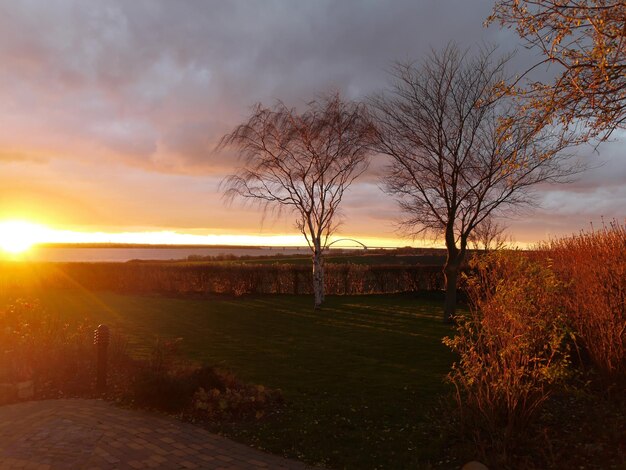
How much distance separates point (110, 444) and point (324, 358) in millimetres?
5756

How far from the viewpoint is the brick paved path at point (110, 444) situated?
16.3ft

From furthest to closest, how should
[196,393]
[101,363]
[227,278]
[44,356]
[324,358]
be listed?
1. [227,278]
2. [324,358]
3. [44,356]
4. [101,363]
5. [196,393]

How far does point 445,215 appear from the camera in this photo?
1689 centimetres

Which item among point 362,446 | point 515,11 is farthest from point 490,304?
point 515,11

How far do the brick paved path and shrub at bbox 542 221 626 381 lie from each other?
4.87m

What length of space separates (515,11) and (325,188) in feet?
47.6

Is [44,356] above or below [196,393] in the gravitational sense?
above

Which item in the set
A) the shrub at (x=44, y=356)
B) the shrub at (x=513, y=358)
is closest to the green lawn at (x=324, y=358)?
the shrub at (x=513, y=358)

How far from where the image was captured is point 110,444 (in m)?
5.41

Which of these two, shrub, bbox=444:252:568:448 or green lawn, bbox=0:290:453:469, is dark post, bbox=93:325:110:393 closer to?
green lawn, bbox=0:290:453:469

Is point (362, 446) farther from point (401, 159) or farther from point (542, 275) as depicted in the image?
point (401, 159)

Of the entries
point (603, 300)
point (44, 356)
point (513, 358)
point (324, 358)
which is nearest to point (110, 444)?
point (44, 356)

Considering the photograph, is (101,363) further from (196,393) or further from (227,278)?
(227,278)

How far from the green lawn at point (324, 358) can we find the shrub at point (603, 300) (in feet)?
8.15
